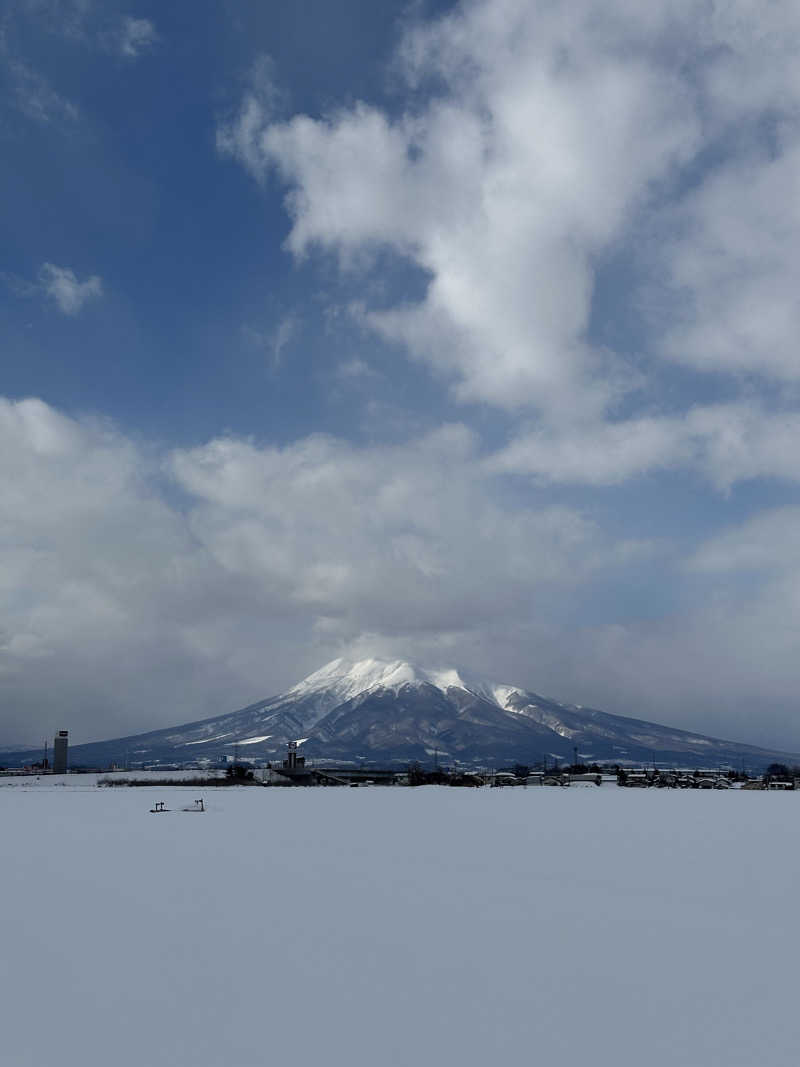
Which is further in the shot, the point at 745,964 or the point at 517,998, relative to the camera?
the point at 745,964

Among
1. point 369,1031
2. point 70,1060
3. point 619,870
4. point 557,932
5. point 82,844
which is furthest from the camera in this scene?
point 82,844

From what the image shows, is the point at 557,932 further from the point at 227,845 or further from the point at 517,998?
the point at 227,845

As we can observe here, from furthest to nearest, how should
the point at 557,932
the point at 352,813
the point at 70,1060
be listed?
the point at 352,813 → the point at 557,932 → the point at 70,1060

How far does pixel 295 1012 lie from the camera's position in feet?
63.5

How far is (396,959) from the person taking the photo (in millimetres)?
24078

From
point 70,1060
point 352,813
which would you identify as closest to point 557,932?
point 70,1060

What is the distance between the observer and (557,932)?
27.6 meters

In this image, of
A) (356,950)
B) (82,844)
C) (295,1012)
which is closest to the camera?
(295,1012)

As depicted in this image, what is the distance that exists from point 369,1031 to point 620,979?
7.11 metres

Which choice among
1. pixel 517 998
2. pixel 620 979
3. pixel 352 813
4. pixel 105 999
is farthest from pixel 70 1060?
pixel 352 813

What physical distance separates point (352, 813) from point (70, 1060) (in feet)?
276

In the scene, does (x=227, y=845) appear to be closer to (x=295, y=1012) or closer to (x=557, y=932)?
(x=557, y=932)

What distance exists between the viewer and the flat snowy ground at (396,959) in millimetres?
17312

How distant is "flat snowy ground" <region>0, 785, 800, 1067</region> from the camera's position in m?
17.3
